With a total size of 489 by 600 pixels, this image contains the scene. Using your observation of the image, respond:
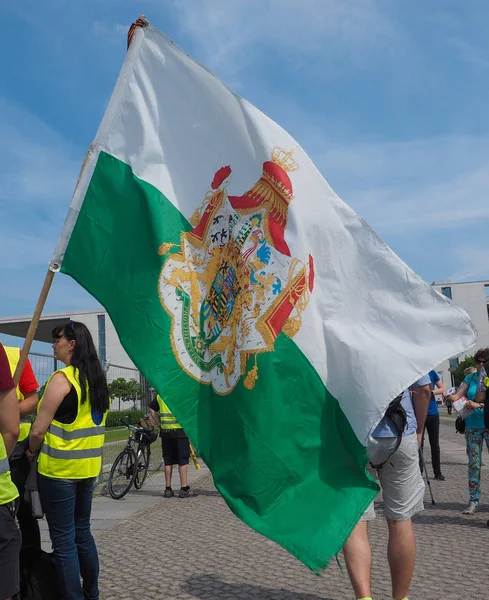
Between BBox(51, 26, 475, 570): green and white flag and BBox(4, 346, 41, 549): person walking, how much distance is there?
921 mm

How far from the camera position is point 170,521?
315 inches

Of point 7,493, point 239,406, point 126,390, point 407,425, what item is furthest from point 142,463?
point 7,493

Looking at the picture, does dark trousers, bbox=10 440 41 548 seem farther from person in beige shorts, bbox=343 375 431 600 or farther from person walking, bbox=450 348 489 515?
person walking, bbox=450 348 489 515

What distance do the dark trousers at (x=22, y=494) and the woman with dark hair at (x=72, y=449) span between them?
0.40ft

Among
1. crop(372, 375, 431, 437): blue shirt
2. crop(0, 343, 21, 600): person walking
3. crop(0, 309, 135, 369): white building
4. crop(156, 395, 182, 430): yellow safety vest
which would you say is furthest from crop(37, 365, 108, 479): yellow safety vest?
crop(0, 309, 135, 369): white building

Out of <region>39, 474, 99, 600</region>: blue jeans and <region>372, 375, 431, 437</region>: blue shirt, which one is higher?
<region>372, 375, 431, 437</region>: blue shirt

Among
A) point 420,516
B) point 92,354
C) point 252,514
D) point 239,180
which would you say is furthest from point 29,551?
point 420,516

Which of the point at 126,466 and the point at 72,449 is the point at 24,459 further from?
the point at 126,466

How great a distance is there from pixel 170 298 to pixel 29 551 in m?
1.77

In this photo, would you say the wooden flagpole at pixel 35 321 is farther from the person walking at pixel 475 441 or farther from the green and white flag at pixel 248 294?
the person walking at pixel 475 441

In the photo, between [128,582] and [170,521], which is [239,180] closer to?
[128,582]

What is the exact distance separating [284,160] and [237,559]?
364 centimetres

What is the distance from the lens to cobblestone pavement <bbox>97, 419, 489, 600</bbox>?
4.84 m

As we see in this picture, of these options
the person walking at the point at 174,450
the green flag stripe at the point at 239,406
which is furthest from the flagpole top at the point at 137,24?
the person walking at the point at 174,450
